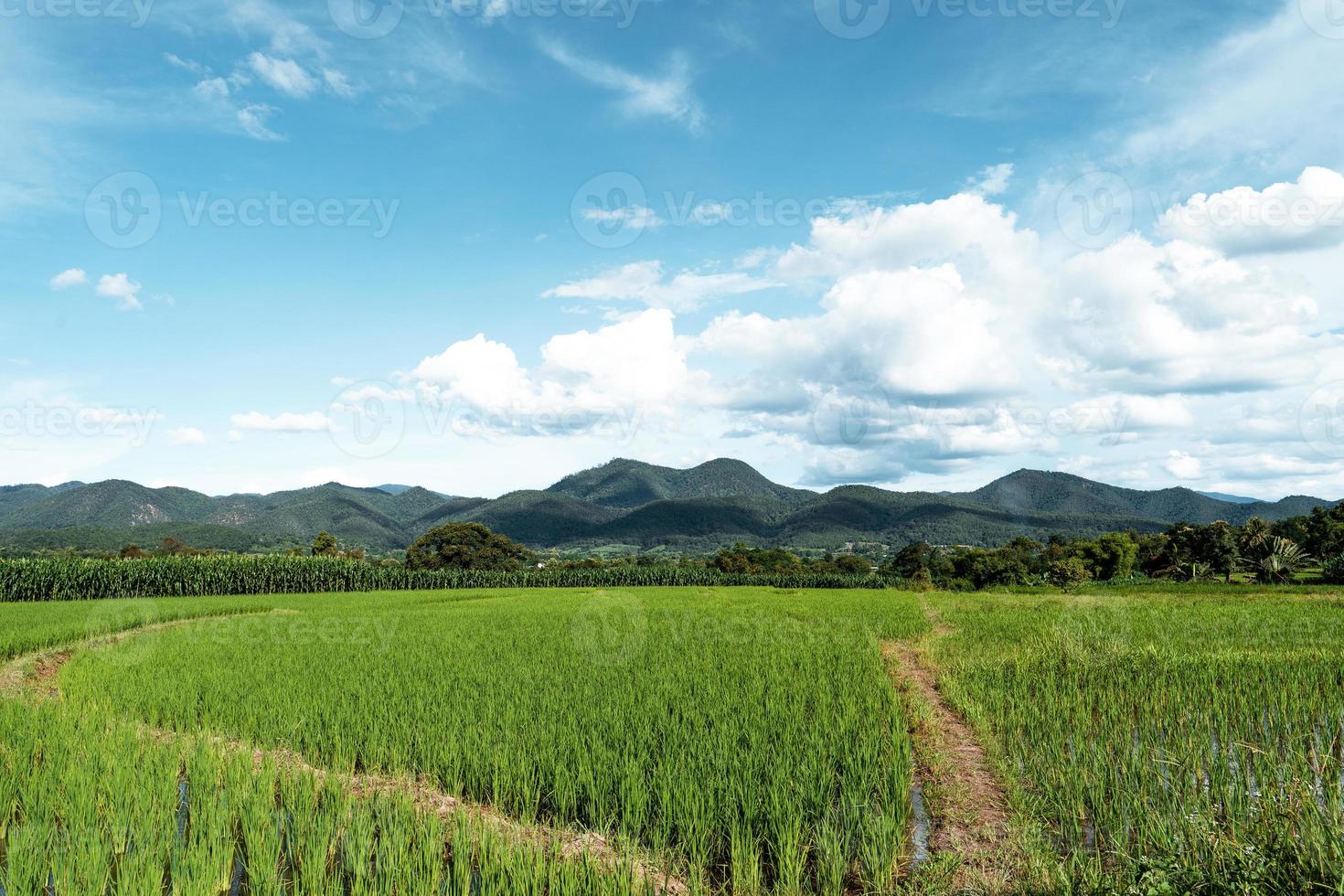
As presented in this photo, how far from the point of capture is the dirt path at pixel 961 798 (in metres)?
4.80

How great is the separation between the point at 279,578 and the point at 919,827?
51722 mm

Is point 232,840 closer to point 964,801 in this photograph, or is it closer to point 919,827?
point 919,827

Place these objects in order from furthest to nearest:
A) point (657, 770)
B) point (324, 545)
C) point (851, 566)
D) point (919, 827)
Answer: point (851, 566) → point (324, 545) → point (657, 770) → point (919, 827)

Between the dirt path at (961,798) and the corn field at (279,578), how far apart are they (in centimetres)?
4201

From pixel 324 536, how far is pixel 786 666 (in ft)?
234

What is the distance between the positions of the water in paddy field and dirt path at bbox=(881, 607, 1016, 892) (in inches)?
2.7

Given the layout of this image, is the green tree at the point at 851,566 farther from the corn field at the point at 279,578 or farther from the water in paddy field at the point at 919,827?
the water in paddy field at the point at 919,827

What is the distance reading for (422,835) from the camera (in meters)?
5.05

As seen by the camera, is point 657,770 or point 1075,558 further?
point 1075,558

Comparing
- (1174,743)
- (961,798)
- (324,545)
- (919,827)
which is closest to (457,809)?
(919,827)

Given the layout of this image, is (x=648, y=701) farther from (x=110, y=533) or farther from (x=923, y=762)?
(x=110, y=533)

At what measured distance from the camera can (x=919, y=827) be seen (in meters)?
5.78

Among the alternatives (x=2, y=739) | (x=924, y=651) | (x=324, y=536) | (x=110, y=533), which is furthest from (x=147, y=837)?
(x=110, y=533)

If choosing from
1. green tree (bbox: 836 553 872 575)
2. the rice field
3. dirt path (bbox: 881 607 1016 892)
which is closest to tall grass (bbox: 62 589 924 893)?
the rice field
